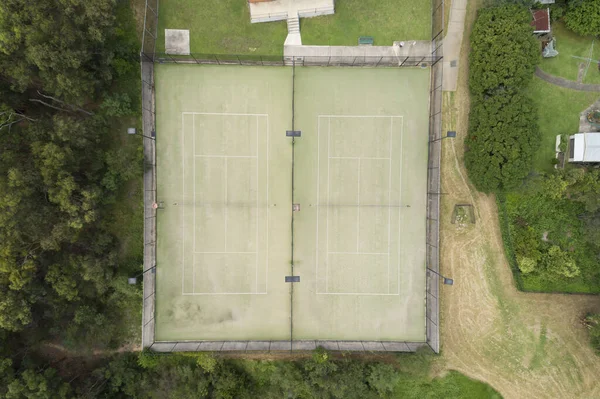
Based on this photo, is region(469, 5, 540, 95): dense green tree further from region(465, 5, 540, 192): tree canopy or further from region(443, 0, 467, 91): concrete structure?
region(443, 0, 467, 91): concrete structure

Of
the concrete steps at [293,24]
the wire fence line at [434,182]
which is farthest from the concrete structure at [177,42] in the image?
the wire fence line at [434,182]

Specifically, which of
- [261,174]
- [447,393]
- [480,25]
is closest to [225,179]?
[261,174]

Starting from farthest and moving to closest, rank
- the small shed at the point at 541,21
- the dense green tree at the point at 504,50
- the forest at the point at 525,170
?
1. the small shed at the point at 541,21
2. the forest at the point at 525,170
3. the dense green tree at the point at 504,50

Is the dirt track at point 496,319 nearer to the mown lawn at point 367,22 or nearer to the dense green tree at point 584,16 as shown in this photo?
the mown lawn at point 367,22

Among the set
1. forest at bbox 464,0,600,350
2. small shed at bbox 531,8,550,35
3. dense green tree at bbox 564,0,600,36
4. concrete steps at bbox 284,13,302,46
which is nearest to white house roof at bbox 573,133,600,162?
forest at bbox 464,0,600,350

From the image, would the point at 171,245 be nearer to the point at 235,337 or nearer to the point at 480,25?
the point at 235,337

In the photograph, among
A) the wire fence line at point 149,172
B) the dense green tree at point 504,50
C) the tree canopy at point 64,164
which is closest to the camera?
the tree canopy at point 64,164
